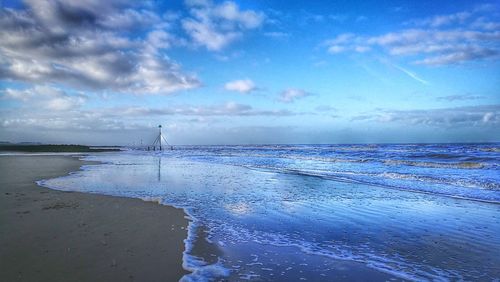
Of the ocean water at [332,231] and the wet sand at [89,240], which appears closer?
the wet sand at [89,240]

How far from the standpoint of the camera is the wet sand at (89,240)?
4.85 m

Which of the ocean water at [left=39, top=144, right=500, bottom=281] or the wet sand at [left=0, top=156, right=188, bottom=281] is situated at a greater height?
the wet sand at [left=0, top=156, right=188, bottom=281]

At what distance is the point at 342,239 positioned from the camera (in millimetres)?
7164

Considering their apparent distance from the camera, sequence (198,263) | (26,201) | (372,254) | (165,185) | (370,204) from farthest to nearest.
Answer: (165,185), (370,204), (26,201), (372,254), (198,263)

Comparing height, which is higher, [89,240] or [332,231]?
[89,240]

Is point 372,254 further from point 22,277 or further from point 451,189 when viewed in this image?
point 451,189

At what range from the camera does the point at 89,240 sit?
6367 millimetres

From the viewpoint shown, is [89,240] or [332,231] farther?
[332,231]

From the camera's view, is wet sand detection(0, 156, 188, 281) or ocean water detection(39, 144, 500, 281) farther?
ocean water detection(39, 144, 500, 281)

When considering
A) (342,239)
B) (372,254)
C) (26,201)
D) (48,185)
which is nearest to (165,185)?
(48,185)

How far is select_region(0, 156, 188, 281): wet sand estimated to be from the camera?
191 inches

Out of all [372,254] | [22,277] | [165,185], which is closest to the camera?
[22,277]

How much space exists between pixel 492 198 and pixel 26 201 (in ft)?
57.3

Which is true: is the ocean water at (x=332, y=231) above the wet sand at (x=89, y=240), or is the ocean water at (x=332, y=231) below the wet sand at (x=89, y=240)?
below
